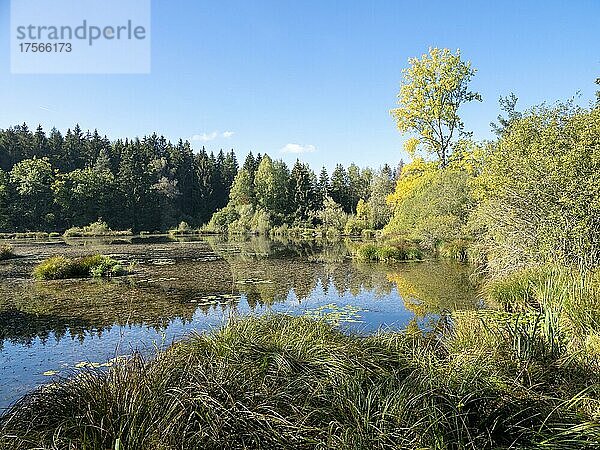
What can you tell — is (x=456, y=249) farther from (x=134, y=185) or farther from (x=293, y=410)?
(x=134, y=185)

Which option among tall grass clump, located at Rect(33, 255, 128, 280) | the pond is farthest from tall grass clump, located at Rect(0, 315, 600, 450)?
tall grass clump, located at Rect(33, 255, 128, 280)

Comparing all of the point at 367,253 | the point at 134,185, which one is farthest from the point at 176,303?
the point at 134,185

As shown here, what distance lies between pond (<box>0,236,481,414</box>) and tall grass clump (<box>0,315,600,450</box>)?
1.97ft

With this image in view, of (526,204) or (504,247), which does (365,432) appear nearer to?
(526,204)

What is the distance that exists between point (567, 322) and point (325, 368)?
3.18 meters

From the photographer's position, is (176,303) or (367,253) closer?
(176,303)

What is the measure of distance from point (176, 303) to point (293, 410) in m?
8.30

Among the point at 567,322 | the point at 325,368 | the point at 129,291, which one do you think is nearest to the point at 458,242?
the point at 129,291

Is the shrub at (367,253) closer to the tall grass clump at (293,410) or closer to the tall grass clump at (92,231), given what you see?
the tall grass clump at (293,410)

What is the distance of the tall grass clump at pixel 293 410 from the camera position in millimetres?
3031

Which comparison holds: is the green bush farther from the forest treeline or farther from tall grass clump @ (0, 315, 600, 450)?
the forest treeline

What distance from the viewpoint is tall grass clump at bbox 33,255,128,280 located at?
1551 cm

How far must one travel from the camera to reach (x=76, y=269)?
16.2 m

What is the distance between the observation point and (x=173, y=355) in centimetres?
464
